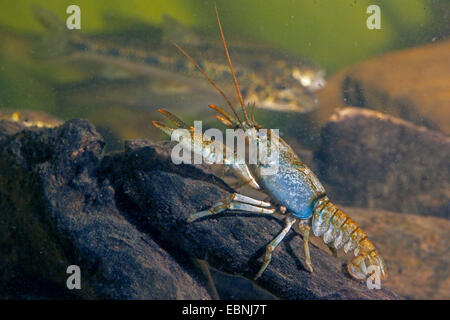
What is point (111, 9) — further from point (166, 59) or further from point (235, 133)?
point (235, 133)

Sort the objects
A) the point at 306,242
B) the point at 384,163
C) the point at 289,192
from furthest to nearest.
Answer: the point at 384,163
the point at 289,192
the point at 306,242

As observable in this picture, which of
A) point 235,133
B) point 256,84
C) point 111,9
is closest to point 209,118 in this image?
point 256,84

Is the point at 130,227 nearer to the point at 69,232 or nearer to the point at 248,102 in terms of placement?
the point at 69,232

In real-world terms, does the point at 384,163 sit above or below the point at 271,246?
above

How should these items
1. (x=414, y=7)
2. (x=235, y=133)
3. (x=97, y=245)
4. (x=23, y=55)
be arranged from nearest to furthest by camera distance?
1. (x=97, y=245)
2. (x=235, y=133)
3. (x=414, y=7)
4. (x=23, y=55)

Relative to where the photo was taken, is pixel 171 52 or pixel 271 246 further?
pixel 171 52

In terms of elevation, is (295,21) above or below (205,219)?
above

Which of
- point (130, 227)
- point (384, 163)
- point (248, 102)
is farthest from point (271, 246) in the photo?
point (384, 163)
